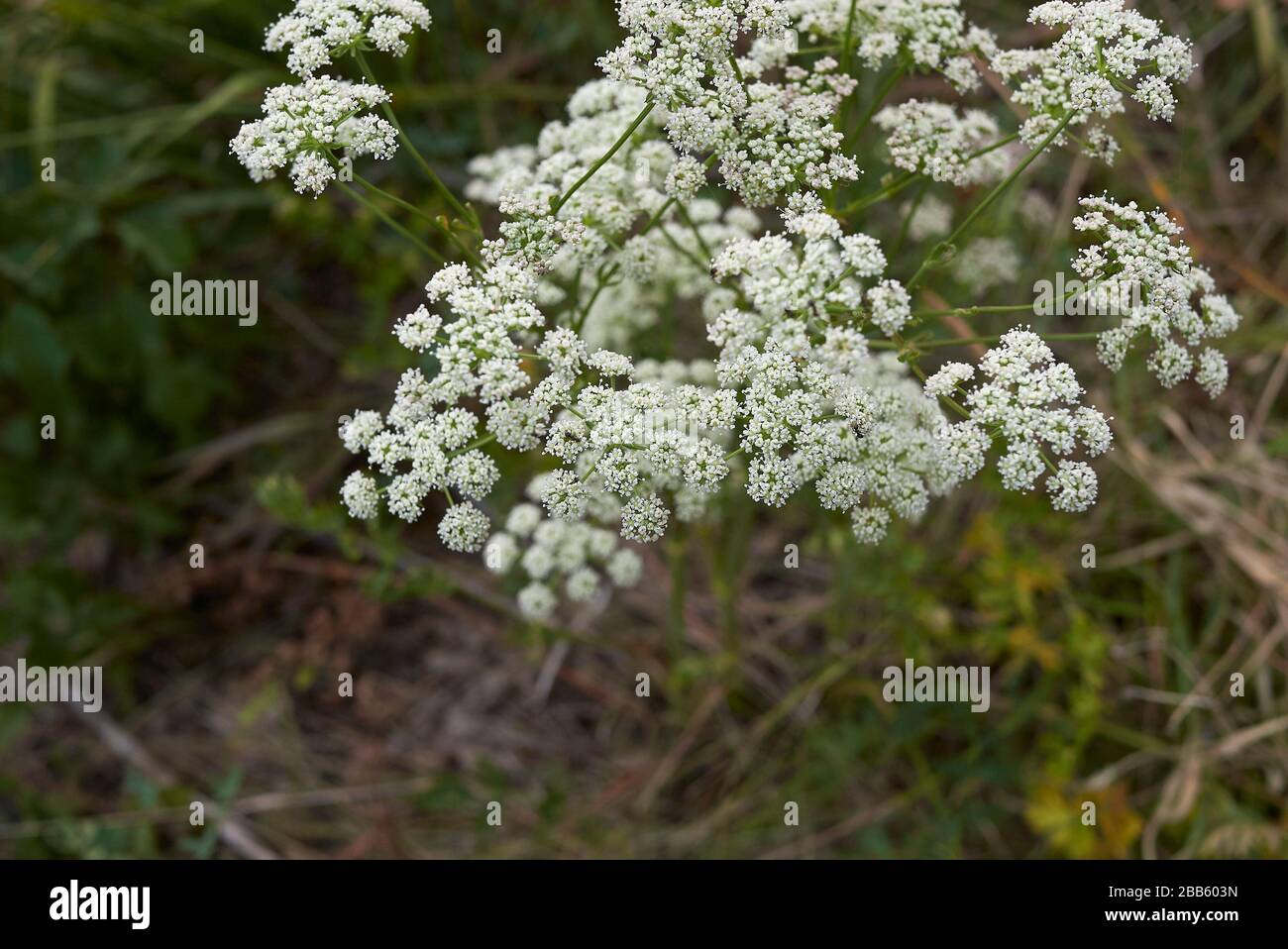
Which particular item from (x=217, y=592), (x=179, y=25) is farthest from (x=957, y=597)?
(x=179, y=25)

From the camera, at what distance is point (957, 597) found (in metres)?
4.93

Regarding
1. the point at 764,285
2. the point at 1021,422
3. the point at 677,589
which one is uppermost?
the point at 764,285

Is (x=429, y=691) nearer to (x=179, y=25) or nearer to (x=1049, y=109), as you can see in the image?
(x=179, y=25)

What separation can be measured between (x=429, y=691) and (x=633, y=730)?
1156 mm

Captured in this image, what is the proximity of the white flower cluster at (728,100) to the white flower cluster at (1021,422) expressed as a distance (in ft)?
2.01

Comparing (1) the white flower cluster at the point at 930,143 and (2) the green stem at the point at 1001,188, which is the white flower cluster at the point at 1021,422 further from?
(1) the white flower cluster at the point at 930,143

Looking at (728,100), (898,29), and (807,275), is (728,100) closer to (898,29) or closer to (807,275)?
(807,275)

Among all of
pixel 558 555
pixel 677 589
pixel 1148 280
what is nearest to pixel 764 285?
pixel 1148 280

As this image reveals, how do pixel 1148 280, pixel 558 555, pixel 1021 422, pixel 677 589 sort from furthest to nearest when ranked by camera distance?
pixel 677 589, pixel 558 555, pixel 1148 280, pixel 1021 422

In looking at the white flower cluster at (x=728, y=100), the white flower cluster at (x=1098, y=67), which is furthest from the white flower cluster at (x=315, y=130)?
the white flower cluster at (x=1098, y=67)

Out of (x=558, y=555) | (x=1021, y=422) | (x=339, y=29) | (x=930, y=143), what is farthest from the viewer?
(x=558, y=555)

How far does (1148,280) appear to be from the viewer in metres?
2.58

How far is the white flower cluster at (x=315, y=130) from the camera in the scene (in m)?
2.56

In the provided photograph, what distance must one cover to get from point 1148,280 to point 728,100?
3.81ft
